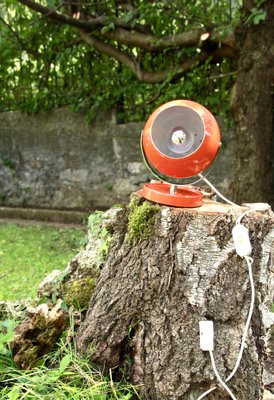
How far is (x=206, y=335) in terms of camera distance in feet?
6.08

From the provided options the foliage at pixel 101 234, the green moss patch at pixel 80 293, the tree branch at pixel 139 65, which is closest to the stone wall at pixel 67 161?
the tree branch at pixel 139 65

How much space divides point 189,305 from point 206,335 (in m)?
0.14

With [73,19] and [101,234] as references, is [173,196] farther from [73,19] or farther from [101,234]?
[73,19]

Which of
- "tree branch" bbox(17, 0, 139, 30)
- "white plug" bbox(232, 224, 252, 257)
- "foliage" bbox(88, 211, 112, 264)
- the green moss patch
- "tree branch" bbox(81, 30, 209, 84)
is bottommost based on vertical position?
the green moss patch

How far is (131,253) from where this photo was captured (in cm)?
203

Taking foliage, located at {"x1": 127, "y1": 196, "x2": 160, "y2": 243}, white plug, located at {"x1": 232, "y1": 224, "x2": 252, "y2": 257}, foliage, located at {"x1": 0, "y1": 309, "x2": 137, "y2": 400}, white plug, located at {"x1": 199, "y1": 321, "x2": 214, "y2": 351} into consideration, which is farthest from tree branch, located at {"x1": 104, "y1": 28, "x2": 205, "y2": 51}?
foliage, located at {"x1": 0, "y1": 309, "x2": 137, "y2": 400}

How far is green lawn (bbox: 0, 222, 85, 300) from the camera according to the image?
377 centimetres

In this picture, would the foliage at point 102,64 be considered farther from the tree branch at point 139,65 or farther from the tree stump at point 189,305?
the tree stump at point 189,305

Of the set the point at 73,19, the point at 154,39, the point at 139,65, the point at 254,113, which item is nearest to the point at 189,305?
the point at 254,113

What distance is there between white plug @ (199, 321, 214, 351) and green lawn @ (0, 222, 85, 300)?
5.30ft

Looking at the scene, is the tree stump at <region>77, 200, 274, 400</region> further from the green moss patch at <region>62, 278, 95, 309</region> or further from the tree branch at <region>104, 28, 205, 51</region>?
the tree branch at <region>104, 28, 205, 51</region>

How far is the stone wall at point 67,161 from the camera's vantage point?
6.08m

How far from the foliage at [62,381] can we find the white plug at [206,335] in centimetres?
38

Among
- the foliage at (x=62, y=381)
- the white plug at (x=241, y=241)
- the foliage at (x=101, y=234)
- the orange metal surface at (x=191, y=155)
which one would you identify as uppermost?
the orange metal surface at (x=191, y=155)
